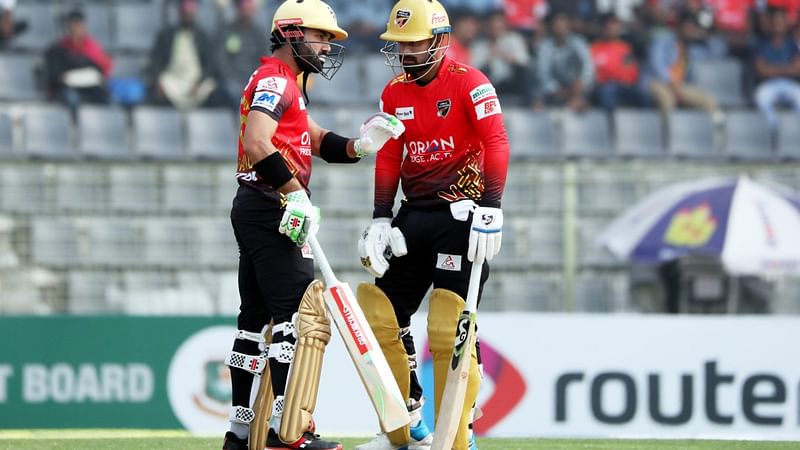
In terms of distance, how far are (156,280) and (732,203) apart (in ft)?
15.2

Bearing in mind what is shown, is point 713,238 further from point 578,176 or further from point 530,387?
point 530,387

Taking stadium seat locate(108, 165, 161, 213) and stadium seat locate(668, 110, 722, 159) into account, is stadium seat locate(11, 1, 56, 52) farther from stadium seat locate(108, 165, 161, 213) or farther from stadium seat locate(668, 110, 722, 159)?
stadium seat locate(668, 110, 722, 159)

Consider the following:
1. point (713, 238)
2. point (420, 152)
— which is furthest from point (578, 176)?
point (420, 152)

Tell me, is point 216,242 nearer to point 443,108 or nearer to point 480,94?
point 443,108

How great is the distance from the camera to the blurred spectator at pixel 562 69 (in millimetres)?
14211

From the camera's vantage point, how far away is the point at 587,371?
9945mm

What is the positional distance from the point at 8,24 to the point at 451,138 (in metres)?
8.58

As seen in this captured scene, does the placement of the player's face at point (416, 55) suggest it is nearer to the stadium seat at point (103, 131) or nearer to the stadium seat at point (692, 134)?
the stadium seat at point (103, 131)

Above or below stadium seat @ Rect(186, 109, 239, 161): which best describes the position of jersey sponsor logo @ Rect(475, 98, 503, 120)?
above

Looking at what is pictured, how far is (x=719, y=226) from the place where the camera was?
11359 mm

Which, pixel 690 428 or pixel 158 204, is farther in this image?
pixel 158 204

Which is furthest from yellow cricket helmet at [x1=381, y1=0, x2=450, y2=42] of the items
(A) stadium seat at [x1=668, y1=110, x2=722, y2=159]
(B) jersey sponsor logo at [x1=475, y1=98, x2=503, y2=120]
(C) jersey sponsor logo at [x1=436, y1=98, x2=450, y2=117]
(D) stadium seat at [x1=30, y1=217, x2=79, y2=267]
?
(A) stadium seat at [x1=668, y1=110, x2=722, y2=159]

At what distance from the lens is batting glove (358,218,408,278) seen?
259 inches

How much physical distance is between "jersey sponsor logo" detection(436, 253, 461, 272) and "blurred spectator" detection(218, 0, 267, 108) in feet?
24.3
